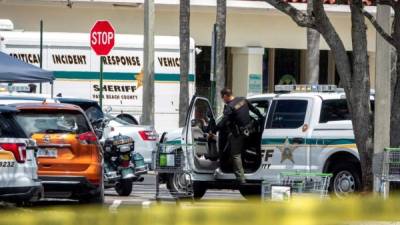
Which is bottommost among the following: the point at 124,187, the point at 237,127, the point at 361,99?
the point at 124,187

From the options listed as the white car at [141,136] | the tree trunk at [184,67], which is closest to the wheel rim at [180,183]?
the white car at [141,136]

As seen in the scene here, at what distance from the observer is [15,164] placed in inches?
467

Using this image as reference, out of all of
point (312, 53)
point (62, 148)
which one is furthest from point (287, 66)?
point (62, 148)

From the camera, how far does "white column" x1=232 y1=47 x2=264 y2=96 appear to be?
32500 millimetres

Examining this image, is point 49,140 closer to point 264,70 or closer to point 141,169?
point 141,169

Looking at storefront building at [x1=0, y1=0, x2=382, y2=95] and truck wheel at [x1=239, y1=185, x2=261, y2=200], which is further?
storefront building at [x1=0, y1=0, x2=382, y2=95]

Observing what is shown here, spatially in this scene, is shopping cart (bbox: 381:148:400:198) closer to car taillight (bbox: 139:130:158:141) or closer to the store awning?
the store awning

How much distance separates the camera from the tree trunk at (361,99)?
13.6 metres

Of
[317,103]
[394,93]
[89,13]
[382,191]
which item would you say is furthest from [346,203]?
[89,13]

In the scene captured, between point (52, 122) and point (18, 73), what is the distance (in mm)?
2368

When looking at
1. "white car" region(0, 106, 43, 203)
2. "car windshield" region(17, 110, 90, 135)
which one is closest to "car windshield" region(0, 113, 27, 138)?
"white car" region(0, 106, 43, 203)

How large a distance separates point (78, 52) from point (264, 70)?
968 cm

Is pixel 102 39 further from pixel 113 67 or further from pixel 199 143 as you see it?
pixel 113 67

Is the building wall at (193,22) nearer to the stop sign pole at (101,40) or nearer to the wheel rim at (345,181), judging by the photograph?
the stop sign pole at (101,40)
